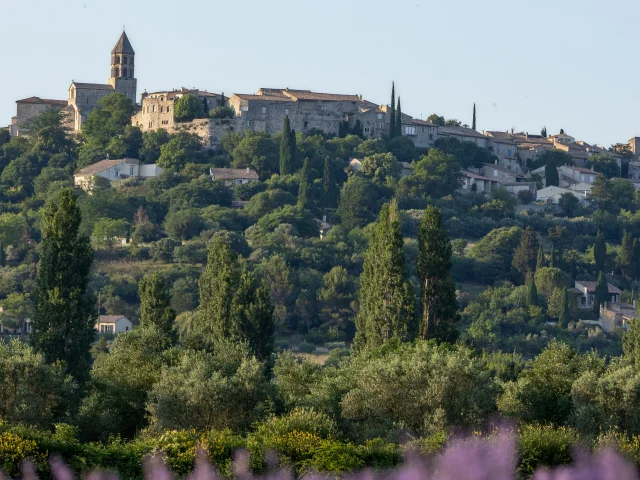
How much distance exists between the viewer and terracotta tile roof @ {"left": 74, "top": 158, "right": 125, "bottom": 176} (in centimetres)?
9975

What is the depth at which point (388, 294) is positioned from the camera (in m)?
38.6

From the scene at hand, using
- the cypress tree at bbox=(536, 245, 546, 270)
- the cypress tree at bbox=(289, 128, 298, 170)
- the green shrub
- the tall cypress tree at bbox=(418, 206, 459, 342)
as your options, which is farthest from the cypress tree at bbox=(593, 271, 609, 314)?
the green shrub

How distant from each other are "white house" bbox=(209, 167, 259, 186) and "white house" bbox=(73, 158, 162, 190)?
15.7 ft

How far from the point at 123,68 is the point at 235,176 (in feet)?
68.7

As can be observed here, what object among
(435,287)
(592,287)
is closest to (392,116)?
(592,287)

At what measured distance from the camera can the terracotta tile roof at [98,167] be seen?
9975 cm

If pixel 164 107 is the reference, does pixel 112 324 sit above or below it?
below

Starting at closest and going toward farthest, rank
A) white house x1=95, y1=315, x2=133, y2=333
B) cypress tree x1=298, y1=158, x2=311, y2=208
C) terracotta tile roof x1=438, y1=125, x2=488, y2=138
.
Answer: white house x1=95, y1=315, x2=133, y2=333 < cypress tree x1=298, y1=158, x2=311, y2=208 < terracotta tile roof x1=438, y1=125, x2=488, y2=138

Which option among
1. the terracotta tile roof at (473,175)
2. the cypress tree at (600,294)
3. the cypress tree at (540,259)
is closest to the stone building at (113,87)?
the terracotta tile roof at (473,175)

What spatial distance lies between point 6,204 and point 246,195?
19167mm

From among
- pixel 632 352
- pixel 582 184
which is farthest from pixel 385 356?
pixel 582 184

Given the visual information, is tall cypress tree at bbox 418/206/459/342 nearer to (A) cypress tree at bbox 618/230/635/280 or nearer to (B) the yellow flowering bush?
(B) the yellow flowering bush

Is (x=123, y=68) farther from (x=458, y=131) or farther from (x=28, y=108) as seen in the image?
(x=458, y=131)

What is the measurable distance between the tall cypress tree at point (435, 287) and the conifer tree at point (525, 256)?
169ft
